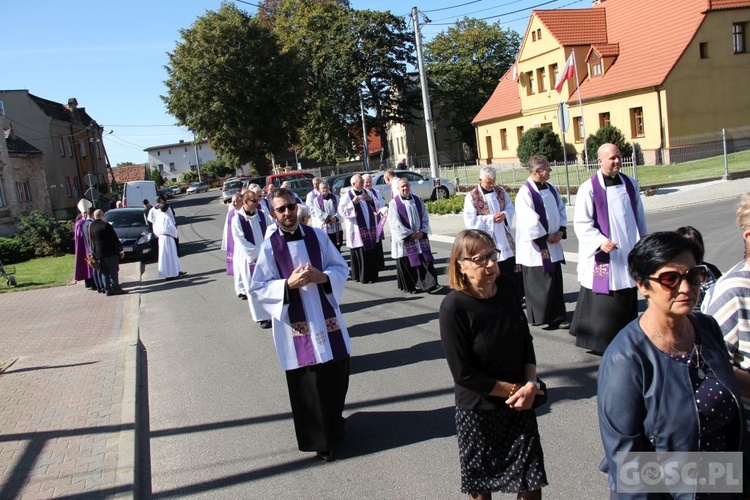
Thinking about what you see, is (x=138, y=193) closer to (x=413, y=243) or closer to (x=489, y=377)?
(x=413, y=243)

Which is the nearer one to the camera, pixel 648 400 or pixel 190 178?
pixel 648 400

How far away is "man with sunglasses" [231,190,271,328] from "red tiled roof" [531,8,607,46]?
112 ft

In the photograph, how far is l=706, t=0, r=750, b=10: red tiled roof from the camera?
104 feet

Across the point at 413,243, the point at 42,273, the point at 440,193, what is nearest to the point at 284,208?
the point at 413,243

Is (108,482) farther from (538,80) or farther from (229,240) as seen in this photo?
(538,80)

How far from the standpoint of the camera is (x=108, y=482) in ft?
15.9

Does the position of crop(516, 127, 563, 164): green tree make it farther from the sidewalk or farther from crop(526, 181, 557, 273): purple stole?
crop(526, 181, 557, 273): purple stole

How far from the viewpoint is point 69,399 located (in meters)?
6.98

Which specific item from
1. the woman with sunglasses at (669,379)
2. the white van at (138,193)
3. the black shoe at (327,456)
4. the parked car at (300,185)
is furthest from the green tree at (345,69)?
the woman with sunglasses at (669,379)

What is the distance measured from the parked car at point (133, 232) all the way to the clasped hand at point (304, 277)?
17012 mm

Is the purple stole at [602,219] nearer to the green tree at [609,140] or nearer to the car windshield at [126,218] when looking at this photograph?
the car windshield at [126,218]

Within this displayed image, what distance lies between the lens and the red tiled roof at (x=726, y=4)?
104ft

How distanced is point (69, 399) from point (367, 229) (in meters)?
6.68

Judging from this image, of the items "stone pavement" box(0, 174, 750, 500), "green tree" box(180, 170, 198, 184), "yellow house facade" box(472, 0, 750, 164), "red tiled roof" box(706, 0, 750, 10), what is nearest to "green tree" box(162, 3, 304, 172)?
"yellow house facade" box(472, 0, 750, 164)
